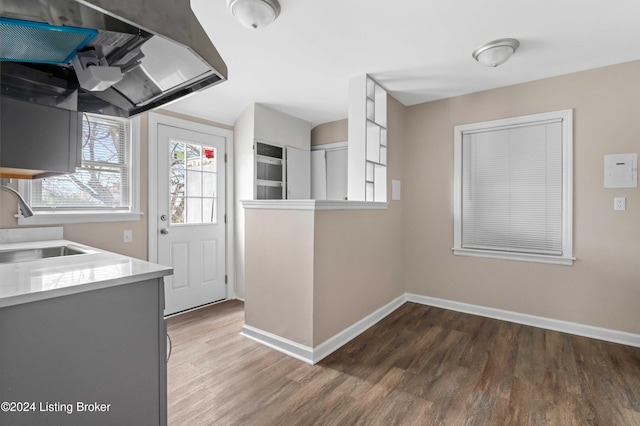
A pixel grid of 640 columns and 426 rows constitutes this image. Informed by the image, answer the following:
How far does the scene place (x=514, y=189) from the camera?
3090mm

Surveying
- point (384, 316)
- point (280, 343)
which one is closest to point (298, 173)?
point (384, 316)

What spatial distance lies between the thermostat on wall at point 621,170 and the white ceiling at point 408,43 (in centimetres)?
81

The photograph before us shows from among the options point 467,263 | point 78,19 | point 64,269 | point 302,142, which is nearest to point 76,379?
point 64,269

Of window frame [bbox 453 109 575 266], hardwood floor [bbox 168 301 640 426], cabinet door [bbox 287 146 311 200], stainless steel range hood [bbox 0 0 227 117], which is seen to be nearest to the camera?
stainless steel range hood [bbox 0 0 227 117]

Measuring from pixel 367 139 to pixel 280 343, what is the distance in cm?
203

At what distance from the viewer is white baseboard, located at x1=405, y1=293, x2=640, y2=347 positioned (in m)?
2.59

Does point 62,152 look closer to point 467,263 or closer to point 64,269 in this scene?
point 64,269

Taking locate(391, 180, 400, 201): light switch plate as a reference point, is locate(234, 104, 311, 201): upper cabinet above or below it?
above

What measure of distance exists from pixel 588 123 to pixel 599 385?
2129 mm

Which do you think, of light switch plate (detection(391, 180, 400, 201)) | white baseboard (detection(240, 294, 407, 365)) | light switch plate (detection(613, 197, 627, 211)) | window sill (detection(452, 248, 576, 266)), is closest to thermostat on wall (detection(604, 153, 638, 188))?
light switch plate (detection(613, 197, 627, 211))

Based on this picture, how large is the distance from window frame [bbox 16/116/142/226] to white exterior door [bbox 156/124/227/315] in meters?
0.21

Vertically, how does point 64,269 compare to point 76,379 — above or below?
above

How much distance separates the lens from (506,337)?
106 inches

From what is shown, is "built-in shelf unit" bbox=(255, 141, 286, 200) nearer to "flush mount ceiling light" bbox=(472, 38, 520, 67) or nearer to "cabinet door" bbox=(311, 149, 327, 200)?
"cabinet door" bbox=(311, 149, 327, 200)
